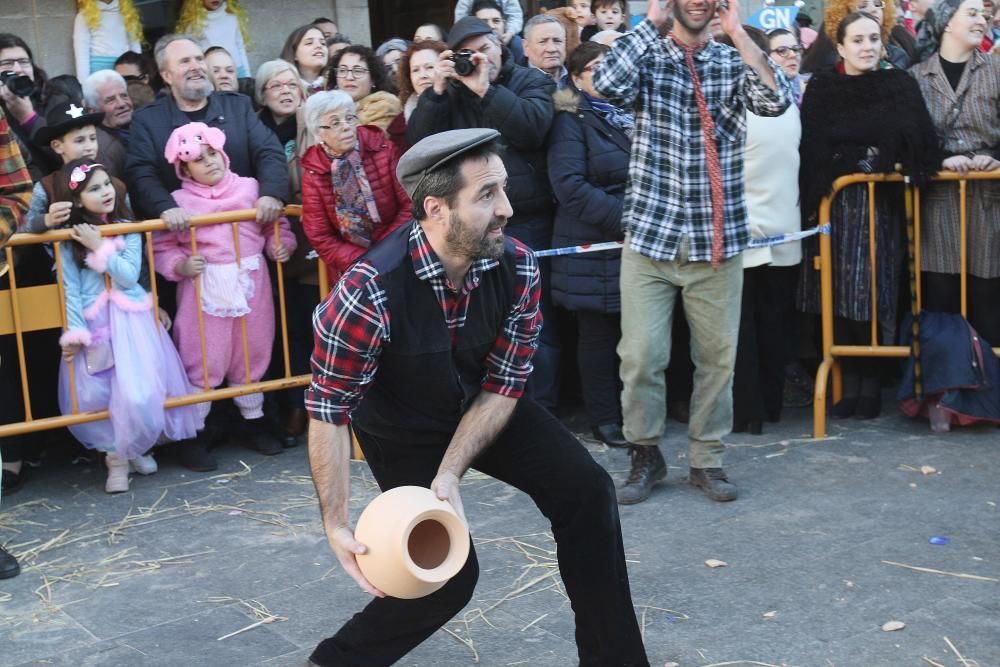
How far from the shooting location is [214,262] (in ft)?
22.8

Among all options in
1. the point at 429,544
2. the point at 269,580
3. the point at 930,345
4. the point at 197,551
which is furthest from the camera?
the point at 930,345

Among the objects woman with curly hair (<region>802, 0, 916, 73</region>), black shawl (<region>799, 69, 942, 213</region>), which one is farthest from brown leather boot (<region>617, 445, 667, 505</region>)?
woman with curly hair (<region>802, 0, 916, 73</region>)

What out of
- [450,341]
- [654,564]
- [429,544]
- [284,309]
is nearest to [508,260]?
[450,341]

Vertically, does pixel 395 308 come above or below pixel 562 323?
above

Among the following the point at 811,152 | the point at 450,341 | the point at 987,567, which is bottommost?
the point at 987,567

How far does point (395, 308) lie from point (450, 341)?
0.70 feet

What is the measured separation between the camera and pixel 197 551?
18.4ft

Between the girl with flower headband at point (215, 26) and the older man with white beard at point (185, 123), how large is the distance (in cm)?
169

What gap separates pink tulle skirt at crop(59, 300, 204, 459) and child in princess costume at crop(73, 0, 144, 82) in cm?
258

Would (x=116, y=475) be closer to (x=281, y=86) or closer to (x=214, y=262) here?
(x=214, y=262)

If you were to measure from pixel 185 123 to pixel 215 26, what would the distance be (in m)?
2.28

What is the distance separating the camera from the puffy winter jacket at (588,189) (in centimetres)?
679

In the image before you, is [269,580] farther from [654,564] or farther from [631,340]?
[631,340]

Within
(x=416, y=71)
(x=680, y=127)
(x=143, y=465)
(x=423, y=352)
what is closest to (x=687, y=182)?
(x=680, y=127)
